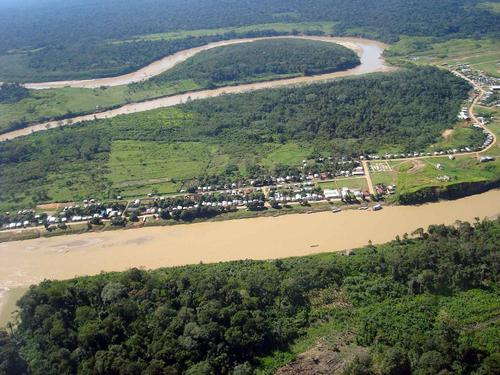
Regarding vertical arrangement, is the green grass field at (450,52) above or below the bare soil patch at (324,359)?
above

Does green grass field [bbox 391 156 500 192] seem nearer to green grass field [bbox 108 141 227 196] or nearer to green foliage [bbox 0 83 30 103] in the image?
green grass field [bbox 108 141 227 196]

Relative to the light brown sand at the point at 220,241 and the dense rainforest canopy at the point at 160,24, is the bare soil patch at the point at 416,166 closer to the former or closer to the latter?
the light brown sand at the point at 220,241

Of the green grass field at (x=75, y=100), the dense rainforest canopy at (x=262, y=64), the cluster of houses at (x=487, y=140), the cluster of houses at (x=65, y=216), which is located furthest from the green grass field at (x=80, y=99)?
the cluster of houses at (x=487, y=140)

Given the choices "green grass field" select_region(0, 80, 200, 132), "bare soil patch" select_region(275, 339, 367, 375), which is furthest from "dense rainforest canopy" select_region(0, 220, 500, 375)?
"green grass field" select_region(0, 80, 200, 132)

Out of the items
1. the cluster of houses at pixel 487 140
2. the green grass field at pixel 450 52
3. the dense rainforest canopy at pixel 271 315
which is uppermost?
the green grass field at pixel 450 52

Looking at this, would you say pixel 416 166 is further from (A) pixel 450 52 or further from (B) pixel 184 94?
(A) pixel 450 52

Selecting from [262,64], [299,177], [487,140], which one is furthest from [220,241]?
[262,64]
